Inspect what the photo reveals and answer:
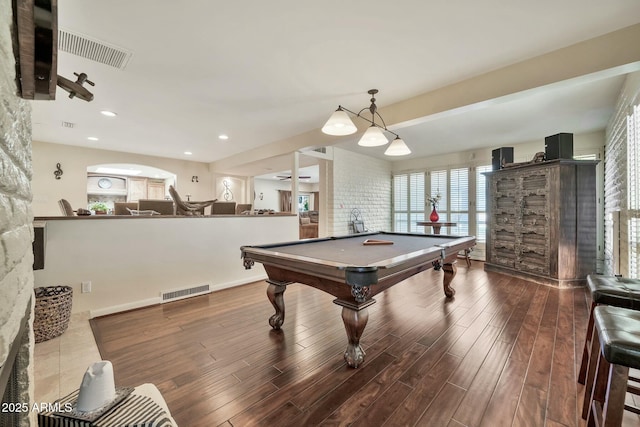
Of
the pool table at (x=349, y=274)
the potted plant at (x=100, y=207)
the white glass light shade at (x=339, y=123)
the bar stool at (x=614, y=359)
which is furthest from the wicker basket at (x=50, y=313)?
the potted plant at (x=100, y=207)

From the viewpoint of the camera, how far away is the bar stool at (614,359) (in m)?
0.94

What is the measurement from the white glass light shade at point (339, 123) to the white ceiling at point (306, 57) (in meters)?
0.50

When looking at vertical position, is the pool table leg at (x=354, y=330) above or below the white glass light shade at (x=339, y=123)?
below

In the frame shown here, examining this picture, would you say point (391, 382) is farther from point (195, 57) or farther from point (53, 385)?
point (195, 57)

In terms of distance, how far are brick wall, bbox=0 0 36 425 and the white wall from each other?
7.86 ft

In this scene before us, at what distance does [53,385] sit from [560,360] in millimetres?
3452

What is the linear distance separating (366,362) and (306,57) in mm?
2610

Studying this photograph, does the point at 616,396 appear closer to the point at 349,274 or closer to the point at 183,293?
the point at 349,274

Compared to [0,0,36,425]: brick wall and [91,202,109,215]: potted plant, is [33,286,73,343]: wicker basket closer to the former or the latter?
→ [0,0,36,425]: brick wall

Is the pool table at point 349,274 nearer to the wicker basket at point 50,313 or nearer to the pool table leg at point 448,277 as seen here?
the pool table leg at point 448,277

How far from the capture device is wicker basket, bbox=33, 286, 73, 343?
219 centimetres

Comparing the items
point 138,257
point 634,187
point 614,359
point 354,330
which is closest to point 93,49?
point 138,257

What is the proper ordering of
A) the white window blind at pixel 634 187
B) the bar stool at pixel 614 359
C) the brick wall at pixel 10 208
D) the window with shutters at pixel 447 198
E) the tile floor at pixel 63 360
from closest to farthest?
the brick wall at pixel 10 208, the bar stool at pixel 614 359, the tile floor at pixel 63 360, the white window blind at pixel 634 187, the window with shutters at pixel 447 198

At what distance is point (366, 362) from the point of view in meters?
1.94
